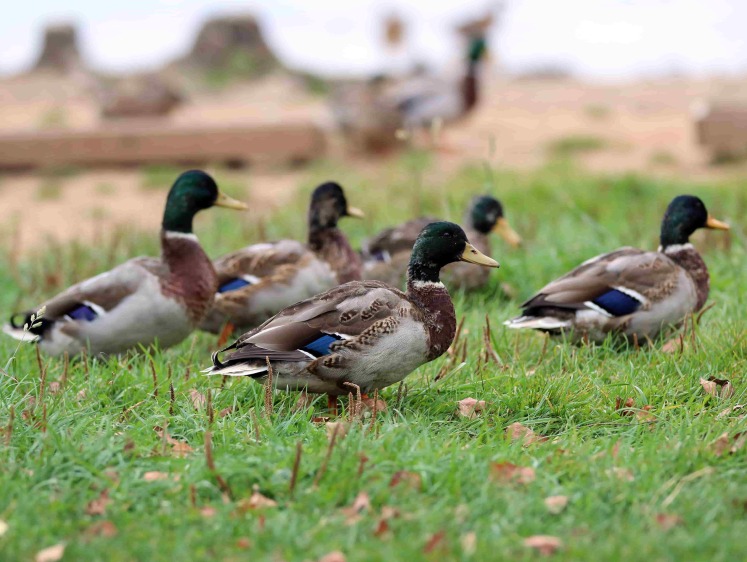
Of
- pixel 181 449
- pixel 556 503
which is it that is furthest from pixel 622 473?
pixel 181 449

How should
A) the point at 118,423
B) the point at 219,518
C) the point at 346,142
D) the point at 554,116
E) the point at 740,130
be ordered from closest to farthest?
1. the point at 219,518
2. the point at 118,423
3. the point at 740,130
4. the point at 346,142
5. the point at 554,116

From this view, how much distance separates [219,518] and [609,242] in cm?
453

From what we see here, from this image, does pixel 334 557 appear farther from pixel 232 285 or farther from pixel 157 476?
pixel 232 285

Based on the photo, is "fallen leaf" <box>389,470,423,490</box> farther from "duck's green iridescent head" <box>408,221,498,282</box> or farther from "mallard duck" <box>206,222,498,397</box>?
"duck's green iridescent head" <box>408,221,498,282</box>

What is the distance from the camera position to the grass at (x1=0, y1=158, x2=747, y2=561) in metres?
3.28

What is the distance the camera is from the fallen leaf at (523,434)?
13.5ft

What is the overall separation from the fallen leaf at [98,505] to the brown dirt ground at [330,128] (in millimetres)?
4941

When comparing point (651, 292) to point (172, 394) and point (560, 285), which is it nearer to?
point (560, 285)

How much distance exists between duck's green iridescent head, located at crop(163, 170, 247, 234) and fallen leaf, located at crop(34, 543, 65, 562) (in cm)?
282

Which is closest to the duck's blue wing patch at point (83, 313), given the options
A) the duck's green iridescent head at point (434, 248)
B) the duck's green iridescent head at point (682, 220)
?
the duck's green iridescent head at point (434, 248)

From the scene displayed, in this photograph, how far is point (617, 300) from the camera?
5.47m

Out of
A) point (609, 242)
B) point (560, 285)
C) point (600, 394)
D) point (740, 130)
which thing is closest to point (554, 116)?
point (740, 130)

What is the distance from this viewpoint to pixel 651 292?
216 inches

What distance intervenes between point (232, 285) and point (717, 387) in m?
2.78
